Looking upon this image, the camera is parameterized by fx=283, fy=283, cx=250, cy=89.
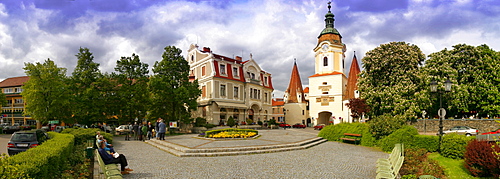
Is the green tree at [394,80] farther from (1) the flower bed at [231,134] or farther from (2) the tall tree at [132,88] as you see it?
(2) the tall tree at [132,88]

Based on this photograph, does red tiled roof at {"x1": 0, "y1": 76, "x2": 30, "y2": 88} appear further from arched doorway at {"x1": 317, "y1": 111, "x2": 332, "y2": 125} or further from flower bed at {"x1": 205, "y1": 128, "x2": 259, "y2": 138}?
arched doorway at {"x1": 317, "y1": 111, "x2": 332, "y2": 125}

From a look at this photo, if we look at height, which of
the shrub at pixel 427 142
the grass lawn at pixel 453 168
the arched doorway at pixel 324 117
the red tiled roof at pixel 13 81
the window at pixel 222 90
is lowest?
the arched doorway at pixel 324 117

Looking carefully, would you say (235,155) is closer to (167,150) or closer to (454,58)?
(167,150)

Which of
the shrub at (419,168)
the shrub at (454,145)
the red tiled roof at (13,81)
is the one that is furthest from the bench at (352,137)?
the red tiled roof at (13,81)

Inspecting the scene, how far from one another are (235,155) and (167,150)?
419 centimetres

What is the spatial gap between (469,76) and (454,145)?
20884 mm

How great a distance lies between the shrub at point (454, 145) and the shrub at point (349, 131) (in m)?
5.79

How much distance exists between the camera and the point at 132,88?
30.6m

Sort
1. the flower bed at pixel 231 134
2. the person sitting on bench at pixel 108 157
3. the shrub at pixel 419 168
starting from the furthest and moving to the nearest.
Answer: the flower bed at pixel 231 134 < the person sitting on bench at pixel 108 157 < the shrub at pixel 419 168

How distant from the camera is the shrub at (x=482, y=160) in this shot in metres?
7.86

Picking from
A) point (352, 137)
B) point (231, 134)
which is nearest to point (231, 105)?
point (231, 134)

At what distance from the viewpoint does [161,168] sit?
406 inches

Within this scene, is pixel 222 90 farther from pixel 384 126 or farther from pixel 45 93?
pixel 384 126

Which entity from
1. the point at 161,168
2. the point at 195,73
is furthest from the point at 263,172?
the point at 195,73
